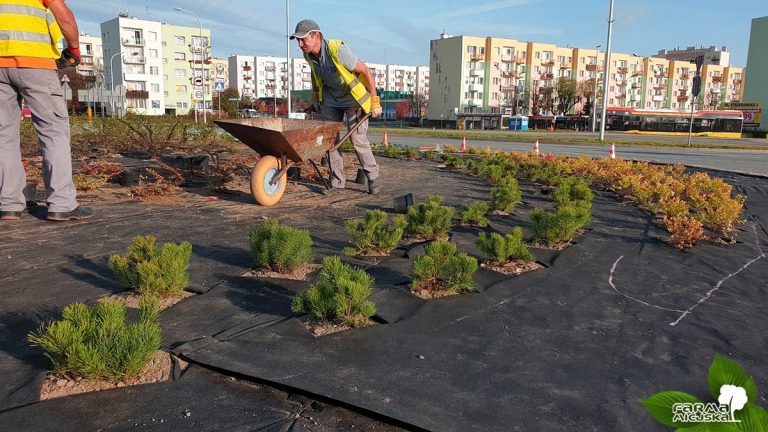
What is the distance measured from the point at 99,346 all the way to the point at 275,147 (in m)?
4.07

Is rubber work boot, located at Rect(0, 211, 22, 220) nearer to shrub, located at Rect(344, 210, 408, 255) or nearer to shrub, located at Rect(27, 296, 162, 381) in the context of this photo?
shrub, located at Rect(344, 210, 408, 255)

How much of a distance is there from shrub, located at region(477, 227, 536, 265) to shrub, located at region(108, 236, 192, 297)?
1.94 meters

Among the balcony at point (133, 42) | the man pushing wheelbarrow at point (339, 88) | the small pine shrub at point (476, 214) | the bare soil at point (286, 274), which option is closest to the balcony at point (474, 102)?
the balcony at point (133, 42)

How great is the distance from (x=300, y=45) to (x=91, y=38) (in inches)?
4240

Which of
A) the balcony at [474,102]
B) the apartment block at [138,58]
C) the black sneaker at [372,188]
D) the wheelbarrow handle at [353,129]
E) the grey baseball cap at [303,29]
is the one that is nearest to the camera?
the grey baseball cap at [303,29]

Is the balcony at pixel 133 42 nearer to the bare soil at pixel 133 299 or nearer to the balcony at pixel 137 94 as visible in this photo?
the balcony at pixel 137 94

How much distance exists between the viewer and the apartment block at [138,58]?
78512mm

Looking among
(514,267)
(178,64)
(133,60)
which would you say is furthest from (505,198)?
(178,64)

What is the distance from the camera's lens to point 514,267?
3.70 m

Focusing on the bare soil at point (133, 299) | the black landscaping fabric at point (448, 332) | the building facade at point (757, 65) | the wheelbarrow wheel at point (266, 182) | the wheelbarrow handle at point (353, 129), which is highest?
the building facade at point (757, 65)

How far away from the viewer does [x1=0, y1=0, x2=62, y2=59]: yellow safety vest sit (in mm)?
4102

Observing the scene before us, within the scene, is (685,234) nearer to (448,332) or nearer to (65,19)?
(448,332)

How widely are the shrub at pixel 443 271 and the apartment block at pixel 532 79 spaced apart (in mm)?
78830

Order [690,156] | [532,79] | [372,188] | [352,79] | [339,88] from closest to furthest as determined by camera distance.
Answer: [352,79]
[339,88]
[372,188]
[690,156]
[532,79]
